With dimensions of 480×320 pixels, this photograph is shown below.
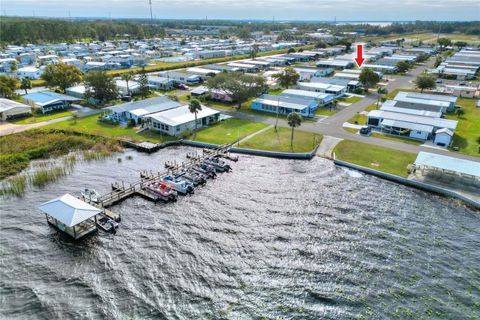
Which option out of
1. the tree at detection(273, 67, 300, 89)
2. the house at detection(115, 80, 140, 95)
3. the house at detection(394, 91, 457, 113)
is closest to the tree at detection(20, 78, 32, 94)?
the house at detection(115, 80, 140, 95)

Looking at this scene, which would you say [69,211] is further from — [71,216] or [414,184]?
[414,184]

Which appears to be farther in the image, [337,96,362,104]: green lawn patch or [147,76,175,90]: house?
[147,76,175,90]: house

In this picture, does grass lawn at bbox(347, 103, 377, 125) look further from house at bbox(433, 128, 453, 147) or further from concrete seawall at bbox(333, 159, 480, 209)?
concrete seawall at bbox(333, 159, 480, 209)

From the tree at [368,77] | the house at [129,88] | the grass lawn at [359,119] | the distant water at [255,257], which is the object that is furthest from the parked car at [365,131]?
the house at [129,88]

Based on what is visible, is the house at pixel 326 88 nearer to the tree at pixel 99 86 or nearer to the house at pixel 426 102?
the house at pixel 426 102

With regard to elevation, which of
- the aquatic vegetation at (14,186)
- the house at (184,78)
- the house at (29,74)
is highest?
the house at (29,74)

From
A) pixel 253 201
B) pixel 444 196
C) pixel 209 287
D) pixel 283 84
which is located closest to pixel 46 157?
pixel 253 201
